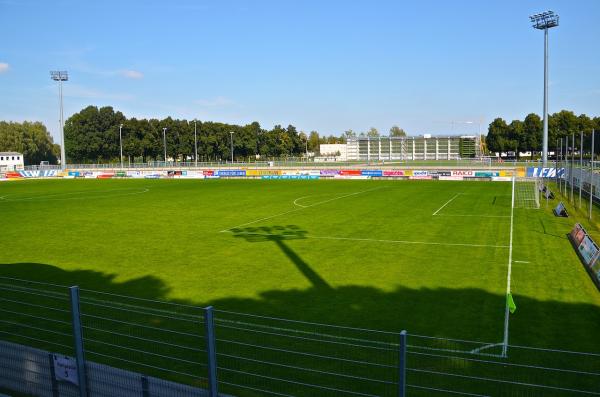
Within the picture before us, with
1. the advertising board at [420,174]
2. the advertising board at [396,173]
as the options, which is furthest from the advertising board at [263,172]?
the advertising board at [420,174]

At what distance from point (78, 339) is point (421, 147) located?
14657cm


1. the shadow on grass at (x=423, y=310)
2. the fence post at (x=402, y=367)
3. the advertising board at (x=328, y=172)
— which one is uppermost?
the advertising board at (x=328, y=172)

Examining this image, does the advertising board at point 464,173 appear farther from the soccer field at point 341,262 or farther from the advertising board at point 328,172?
the soccer field at point 341,262

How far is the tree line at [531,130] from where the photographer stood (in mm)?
112312

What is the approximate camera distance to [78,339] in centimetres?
620

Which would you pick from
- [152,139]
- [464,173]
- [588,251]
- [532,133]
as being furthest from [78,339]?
[532,133]

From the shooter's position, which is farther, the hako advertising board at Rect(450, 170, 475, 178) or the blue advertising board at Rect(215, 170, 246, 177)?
the blue advertising board at Rect(215, 170, 246, 177)

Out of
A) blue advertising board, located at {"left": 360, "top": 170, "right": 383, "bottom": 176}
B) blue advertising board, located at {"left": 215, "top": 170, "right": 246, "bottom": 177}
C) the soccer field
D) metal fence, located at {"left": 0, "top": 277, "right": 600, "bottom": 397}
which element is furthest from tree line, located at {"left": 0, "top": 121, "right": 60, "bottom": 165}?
metal fence, located at {"left": 0, "top": 277, "right": 600, "bottom": 397}

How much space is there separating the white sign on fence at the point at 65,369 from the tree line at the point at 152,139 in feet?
371

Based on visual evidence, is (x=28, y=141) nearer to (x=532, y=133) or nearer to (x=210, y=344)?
(x=532, y=133)

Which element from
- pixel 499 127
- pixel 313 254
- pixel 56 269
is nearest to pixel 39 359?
pixel 56 269

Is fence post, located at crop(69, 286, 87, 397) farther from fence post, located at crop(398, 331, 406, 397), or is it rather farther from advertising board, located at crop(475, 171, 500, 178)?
advertising board, located at crop(475, 171, 500, 178)

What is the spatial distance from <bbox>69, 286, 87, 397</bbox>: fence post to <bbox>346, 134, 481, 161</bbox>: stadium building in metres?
131

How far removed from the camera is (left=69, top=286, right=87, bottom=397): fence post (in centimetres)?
609
